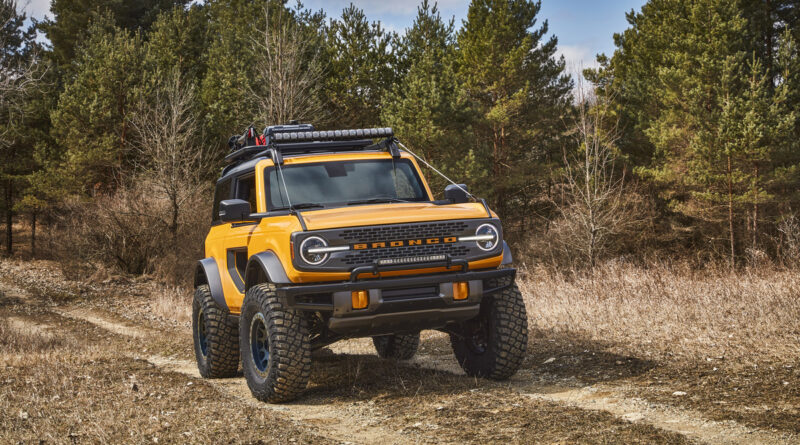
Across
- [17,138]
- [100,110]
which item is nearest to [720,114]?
[100,110]

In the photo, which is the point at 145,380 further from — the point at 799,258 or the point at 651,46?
the point at 651,46

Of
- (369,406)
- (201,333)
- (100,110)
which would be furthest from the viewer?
(100,110)

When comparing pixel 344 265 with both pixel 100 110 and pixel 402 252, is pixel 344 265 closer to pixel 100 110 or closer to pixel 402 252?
pixel 402 252

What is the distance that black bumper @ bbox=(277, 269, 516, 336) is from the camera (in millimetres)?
5930

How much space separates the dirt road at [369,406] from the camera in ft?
16.3

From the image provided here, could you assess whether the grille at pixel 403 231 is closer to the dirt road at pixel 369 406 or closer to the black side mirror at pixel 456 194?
the black side mirror at pixel 456 194

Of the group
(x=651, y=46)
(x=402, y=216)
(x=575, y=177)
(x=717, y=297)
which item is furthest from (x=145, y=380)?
(x=651, y=46)

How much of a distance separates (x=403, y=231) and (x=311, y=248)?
2.61ft

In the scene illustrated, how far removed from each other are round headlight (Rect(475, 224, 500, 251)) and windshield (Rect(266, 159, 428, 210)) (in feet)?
3.85

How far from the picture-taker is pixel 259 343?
680cm

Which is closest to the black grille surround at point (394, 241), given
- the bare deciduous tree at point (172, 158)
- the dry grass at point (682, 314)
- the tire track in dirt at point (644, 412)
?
the tire track in dirt at point (644, 412)

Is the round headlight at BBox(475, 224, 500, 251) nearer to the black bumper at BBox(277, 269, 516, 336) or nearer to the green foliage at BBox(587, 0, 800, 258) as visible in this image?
the black bumper at BBox(277, 269, 516, 336)

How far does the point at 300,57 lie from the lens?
93.5ft

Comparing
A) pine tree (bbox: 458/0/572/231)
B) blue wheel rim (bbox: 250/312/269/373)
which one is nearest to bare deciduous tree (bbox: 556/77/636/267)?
pine tree (bbox: 458/0/572/231)
